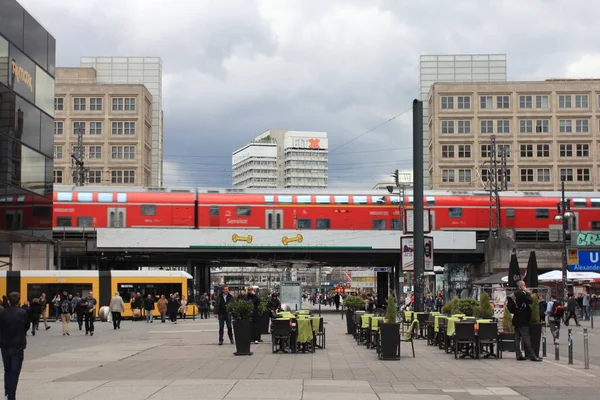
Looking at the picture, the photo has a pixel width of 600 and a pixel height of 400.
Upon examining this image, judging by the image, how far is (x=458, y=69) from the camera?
413 feet

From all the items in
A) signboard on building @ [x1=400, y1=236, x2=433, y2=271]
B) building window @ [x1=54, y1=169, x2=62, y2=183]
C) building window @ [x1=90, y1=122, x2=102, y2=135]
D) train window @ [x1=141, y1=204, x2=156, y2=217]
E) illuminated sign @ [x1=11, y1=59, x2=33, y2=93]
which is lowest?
signboard on building @ [x1=400, y1=236, x2=433, y2=271]

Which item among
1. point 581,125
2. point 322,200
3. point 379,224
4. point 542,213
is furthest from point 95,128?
point 542,213

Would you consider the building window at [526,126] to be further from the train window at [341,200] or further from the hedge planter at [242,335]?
the hedge planter at [242,335]

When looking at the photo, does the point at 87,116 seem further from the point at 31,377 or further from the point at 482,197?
the point at 31,377

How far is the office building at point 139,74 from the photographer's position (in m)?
125

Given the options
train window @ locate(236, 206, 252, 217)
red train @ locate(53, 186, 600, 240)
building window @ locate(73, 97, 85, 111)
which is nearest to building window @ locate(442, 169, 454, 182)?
building window @ locate(73, 97, 85, 111)

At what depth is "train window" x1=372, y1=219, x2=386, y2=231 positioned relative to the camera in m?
54.3

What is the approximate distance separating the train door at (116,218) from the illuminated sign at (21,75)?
19.4 metres

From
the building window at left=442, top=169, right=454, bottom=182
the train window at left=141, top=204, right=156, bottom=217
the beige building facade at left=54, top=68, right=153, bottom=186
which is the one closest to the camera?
the train window at left=141, top=204, right=156, bottom=217

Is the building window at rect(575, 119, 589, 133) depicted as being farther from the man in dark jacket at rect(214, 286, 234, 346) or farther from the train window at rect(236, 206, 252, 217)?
the man in dark jacket at rect(214, 286, 234, 346)

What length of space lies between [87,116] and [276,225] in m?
62.7

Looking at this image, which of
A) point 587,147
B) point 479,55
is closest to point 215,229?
point 587,147

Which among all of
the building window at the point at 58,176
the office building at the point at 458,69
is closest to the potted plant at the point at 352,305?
the building window at the point at 58,176

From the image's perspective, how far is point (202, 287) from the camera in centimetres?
7188
